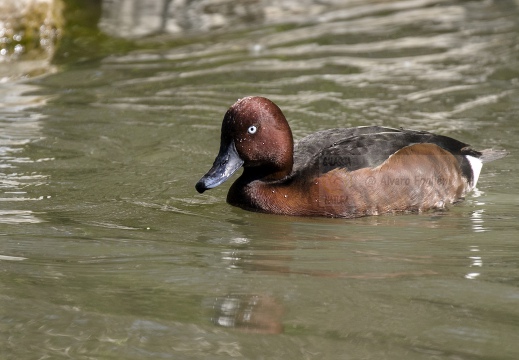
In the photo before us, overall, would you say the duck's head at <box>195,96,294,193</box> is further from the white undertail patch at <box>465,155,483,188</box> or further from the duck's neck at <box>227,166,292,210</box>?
the white undertail patch at <box>465,155,483,188</box>

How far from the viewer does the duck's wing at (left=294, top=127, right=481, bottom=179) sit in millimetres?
6434

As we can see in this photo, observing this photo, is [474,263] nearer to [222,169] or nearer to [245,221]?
[245,221]

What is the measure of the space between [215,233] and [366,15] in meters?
7.02

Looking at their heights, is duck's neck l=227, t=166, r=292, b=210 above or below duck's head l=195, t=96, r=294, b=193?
below

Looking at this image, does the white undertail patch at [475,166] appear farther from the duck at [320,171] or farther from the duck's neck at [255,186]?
the duck's neck at [255,186]

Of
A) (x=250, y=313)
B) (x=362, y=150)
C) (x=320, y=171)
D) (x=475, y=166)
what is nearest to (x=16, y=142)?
(x=320, y=171)

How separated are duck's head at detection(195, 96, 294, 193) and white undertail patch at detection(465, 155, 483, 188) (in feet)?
4.72

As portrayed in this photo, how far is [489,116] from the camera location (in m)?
8.62

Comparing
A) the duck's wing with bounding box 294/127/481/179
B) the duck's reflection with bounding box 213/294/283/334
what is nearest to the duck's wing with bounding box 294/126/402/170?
the duck's wing with bounding box 294/127/481/179

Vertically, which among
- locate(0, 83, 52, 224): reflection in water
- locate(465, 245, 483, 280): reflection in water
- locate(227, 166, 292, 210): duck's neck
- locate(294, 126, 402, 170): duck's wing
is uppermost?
locate(294, 126, 402, 170): duck's wing

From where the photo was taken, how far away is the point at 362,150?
21.4 feet

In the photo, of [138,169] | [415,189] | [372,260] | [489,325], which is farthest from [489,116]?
[489,325]

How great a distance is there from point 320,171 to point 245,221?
60 cm

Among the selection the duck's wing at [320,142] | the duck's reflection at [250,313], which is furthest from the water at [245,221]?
the duck's wing at [320,142]
